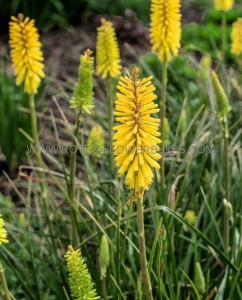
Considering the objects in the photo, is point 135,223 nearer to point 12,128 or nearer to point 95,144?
point 95,144

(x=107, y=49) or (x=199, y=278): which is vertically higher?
(x=107, y=49)

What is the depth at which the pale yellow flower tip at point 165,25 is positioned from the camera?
3045 millimetres

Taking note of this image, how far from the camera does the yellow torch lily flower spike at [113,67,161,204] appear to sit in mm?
1861

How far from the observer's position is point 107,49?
10.6ft

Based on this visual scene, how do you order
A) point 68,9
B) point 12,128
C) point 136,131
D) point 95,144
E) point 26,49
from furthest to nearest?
1. point 68,9
2. point 12,128
3. point 95,144
4. point 26,49
5. point 136,131

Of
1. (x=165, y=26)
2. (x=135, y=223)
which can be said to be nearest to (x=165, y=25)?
(x=165, y=26)

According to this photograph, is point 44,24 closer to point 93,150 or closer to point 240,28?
point 240,28

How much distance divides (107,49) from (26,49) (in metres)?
0.46

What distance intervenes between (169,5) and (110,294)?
1.45m

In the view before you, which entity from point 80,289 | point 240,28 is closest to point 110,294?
point 80,289

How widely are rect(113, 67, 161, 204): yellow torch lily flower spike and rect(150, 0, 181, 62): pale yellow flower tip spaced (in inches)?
48.1

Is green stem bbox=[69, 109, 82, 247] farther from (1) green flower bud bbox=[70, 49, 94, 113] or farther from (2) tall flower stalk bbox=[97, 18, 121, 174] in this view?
(2) tall flower stalk bbox=[97, 18, 121, 174]

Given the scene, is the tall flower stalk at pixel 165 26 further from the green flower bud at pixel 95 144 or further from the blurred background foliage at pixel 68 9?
the blurred background foliage at pixel 68 9

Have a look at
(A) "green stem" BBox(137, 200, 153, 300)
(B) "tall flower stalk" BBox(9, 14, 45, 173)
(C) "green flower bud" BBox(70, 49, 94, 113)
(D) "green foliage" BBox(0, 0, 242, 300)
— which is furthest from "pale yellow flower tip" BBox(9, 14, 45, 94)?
(A) "green stem" BBox(137, 200, 153, 300)
